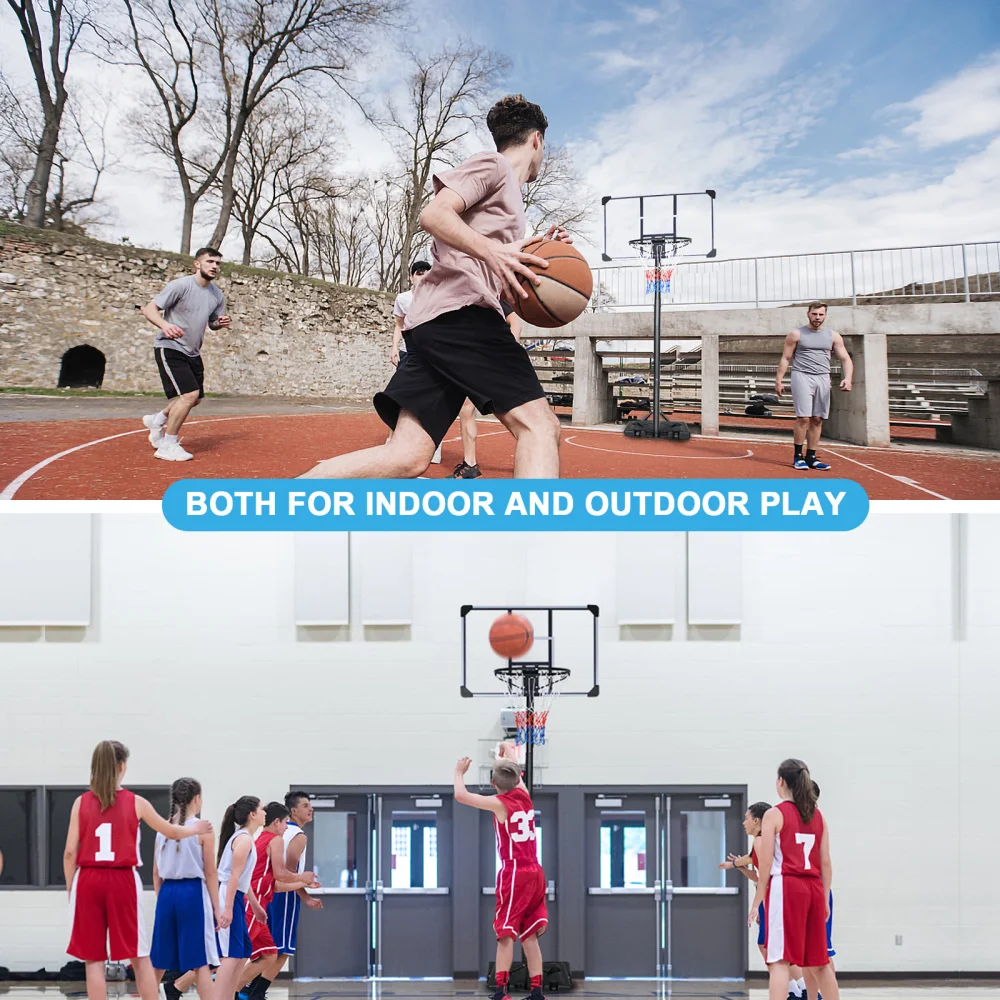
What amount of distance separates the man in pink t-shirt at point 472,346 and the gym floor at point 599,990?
A: 16.2 ft

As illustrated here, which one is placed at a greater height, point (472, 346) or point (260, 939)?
point (472, 346)

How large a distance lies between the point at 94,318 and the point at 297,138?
149 centimetres

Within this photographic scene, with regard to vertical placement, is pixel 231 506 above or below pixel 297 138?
below

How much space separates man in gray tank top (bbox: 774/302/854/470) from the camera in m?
4.51

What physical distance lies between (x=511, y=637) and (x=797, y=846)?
8.56ft

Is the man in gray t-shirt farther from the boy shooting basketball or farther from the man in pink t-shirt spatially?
the boy shooting basketball

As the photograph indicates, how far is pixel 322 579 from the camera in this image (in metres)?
7.49

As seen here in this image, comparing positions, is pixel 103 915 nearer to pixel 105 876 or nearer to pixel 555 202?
pixel 105 876

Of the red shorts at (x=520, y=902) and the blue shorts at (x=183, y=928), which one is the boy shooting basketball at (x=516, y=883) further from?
the blue shorts at (x=183, y=928)

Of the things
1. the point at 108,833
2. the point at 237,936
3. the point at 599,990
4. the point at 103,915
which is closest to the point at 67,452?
the point at 108,833

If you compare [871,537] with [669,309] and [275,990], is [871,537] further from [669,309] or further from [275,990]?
[275,990]

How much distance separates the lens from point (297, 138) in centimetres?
401

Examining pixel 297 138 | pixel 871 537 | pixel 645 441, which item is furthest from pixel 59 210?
pixel 871 537

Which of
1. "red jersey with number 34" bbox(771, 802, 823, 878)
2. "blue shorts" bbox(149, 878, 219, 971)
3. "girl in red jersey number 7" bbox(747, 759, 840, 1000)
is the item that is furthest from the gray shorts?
"blue shorts" bbox(149, 878, 219, 971)
